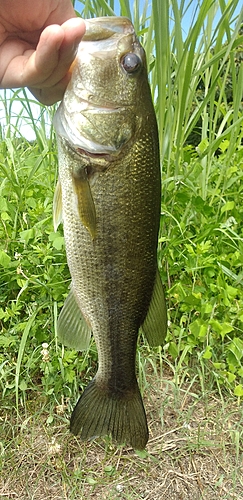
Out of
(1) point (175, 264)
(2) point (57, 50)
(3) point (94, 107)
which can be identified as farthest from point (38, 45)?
(1) point (175, 264)

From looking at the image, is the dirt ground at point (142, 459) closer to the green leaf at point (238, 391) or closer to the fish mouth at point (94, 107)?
the green leaf at point (238, 391)

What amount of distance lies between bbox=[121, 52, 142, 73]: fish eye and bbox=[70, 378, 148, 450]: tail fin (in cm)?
84

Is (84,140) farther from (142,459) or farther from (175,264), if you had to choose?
(142,459)

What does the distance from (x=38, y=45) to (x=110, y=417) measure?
979mm

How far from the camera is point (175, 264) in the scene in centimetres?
194

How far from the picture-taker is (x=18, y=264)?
6.10 ft

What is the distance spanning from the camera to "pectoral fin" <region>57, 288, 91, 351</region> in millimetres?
1164

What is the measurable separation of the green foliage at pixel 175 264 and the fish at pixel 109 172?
624mm

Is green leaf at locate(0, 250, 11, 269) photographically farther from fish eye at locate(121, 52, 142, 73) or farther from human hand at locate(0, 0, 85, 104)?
fish eye at locate(121, 52, 142, 73)

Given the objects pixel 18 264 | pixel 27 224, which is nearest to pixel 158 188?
pixel 18 264

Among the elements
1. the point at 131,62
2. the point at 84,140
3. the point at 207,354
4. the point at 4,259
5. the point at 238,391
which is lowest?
the point at 238,391

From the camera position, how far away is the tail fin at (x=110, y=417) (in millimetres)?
1217

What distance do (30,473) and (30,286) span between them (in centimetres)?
74

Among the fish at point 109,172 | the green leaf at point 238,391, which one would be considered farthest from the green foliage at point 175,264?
the fish at point 109,172
